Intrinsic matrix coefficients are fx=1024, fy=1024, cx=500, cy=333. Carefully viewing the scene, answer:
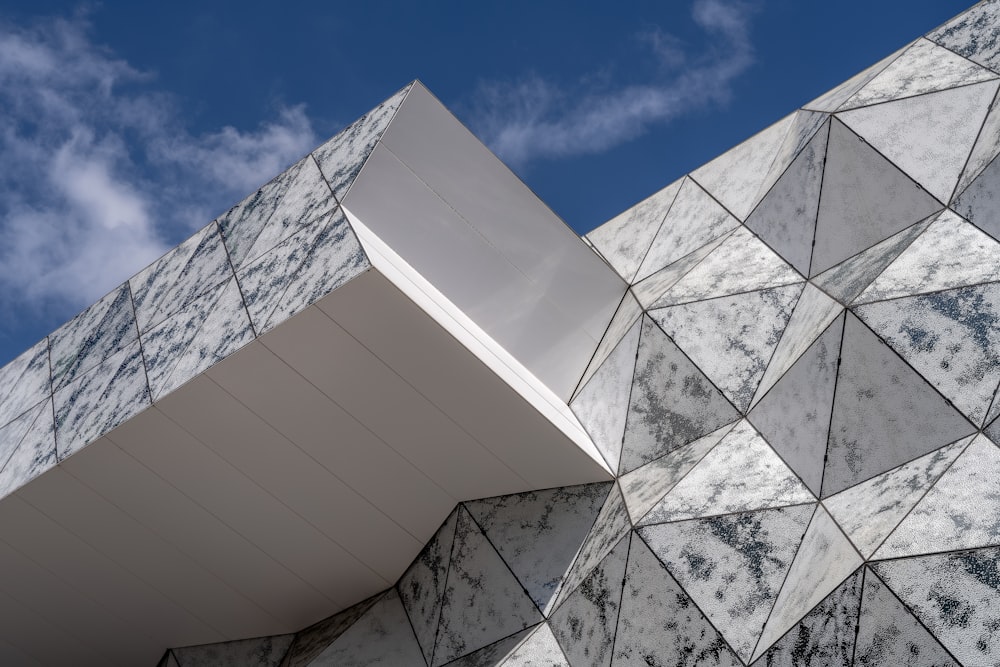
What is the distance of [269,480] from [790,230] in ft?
22.6

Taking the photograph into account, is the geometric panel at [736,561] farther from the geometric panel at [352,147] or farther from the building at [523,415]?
the geometric panel at [352,147]

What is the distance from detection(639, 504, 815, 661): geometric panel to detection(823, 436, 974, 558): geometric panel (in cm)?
52

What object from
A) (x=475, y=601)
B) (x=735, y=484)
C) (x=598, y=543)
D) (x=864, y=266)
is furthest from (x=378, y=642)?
(x=864, y=266)

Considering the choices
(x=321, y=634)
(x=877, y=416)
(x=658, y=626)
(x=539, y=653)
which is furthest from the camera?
(x=321, y=634)

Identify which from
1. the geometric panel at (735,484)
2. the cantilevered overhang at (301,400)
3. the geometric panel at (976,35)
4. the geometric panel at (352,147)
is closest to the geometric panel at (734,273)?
the cantilevered overhang at (301,400)

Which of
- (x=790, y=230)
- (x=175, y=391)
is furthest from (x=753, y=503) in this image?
(x=175, y=391)

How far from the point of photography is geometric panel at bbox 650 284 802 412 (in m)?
11.3

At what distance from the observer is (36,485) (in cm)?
1154

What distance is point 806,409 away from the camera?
10.2m

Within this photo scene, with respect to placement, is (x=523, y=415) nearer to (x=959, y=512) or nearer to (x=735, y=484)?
(x=735, y=484)

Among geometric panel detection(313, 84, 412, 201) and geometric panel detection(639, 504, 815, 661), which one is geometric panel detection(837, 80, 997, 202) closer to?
geometric panel detection(639, 504, 815, 661)

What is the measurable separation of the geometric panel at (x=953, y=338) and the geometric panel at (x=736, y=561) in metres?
1.67

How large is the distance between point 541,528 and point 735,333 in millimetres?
3151

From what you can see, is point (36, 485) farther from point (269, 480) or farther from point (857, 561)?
point (857, 561)
